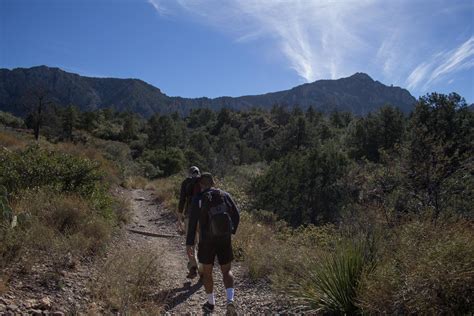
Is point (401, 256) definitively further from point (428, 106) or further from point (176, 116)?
point (176, 116)

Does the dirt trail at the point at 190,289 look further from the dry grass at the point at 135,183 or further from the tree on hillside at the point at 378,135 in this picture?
→ the tree on hillside at the point at 378,135

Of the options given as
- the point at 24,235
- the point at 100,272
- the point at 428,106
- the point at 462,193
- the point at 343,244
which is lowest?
the point at 100,272

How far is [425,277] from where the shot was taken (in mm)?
3041

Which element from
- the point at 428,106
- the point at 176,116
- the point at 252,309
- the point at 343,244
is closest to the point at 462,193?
the point at 343,244

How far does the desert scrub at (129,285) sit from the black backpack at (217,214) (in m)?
1.12

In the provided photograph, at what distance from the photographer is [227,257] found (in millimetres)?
4359

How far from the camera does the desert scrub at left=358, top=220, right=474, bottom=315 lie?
2.90 meters

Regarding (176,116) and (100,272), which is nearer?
(100,272)

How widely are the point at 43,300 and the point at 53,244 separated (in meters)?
1.42

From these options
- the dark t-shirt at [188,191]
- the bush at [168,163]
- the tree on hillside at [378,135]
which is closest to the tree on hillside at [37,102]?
the bush at [168,163]

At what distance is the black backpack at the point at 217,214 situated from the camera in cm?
416

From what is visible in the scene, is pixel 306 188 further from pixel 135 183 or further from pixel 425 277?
pixel 425 277

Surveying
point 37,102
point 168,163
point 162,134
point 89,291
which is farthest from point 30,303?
point 162,134

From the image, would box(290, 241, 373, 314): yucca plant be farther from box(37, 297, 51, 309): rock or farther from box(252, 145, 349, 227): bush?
box(252, 145, 349, 227): bush
